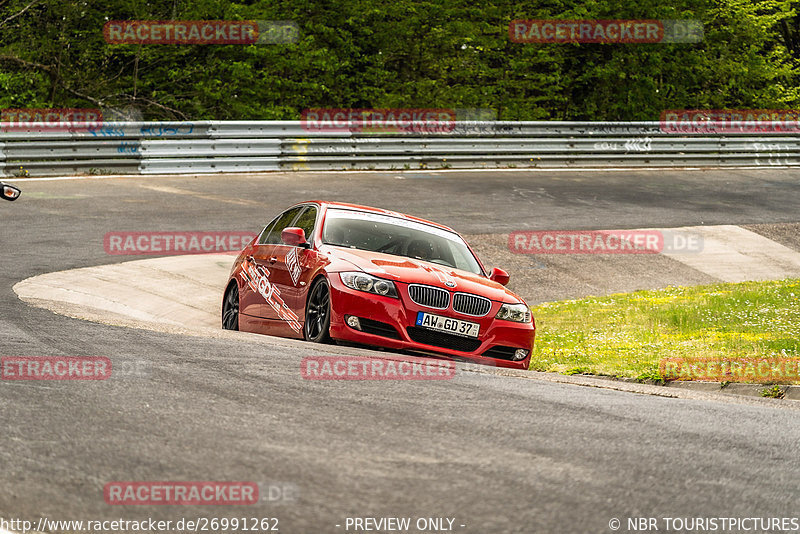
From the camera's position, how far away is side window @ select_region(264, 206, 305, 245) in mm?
11734

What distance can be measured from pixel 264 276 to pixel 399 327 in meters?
2.33

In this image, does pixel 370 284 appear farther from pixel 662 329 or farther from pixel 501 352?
pixel 662 329

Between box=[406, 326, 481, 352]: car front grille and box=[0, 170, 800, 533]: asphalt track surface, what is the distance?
3.12ft

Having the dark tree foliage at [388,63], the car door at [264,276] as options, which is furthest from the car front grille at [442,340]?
the dark tree foliage at [388,63]

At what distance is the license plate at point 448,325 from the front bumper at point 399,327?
37 mm

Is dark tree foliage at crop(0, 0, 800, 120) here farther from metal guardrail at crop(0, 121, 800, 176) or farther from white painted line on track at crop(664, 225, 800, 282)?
white painted line on track at crop(664, 225, 800, 282)

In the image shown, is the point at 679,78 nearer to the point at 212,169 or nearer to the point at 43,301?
the point at 212,169

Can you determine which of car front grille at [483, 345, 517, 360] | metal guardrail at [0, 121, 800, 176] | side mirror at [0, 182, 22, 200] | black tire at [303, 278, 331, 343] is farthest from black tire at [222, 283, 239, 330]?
metal guardrail at [0, 121, 800, 176]

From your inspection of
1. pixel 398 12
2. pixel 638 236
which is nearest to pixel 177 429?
pixel 638 236

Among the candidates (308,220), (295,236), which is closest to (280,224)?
(308,220)

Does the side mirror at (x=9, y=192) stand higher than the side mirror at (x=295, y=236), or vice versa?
the side mirror at (x=9, y=192)

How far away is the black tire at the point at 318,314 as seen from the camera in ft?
31.3

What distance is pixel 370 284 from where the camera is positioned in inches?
372

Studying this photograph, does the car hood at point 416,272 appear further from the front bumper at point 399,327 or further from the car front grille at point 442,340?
the car front grille at point 442,340
